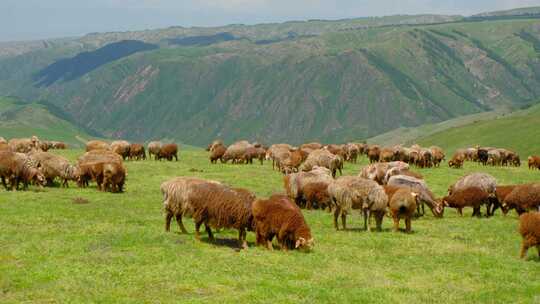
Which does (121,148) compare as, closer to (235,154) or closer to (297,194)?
(235,154)

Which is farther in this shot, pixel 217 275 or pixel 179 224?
pixel 179 224

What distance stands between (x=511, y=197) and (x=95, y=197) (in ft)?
77.8

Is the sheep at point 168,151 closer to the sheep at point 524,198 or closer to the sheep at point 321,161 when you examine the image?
the sheep at point 321,161

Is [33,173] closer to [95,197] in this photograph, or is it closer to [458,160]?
[95,197]

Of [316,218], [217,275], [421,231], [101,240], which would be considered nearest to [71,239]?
[101,240]

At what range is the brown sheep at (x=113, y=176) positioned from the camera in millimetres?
38562

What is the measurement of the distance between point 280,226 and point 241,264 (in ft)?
10.4

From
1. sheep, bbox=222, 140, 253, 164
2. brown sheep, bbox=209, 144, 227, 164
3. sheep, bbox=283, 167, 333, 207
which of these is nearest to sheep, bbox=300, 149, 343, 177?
sheep, bbox=283, 167, 333, 207

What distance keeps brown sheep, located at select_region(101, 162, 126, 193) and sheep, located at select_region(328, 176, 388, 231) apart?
54.0ft

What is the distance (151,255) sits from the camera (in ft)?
67.5

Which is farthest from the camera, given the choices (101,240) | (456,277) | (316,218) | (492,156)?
(492,156)

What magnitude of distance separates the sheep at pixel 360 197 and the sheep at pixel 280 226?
5.24m

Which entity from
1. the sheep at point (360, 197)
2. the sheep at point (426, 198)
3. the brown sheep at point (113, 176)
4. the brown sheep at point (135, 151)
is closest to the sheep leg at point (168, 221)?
the sheep at point (360, 197)

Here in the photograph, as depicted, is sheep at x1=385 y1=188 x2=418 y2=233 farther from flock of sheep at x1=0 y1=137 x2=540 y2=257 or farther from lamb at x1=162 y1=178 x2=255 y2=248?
lamb at x1=162 y1=178 x2=255 y2=248
